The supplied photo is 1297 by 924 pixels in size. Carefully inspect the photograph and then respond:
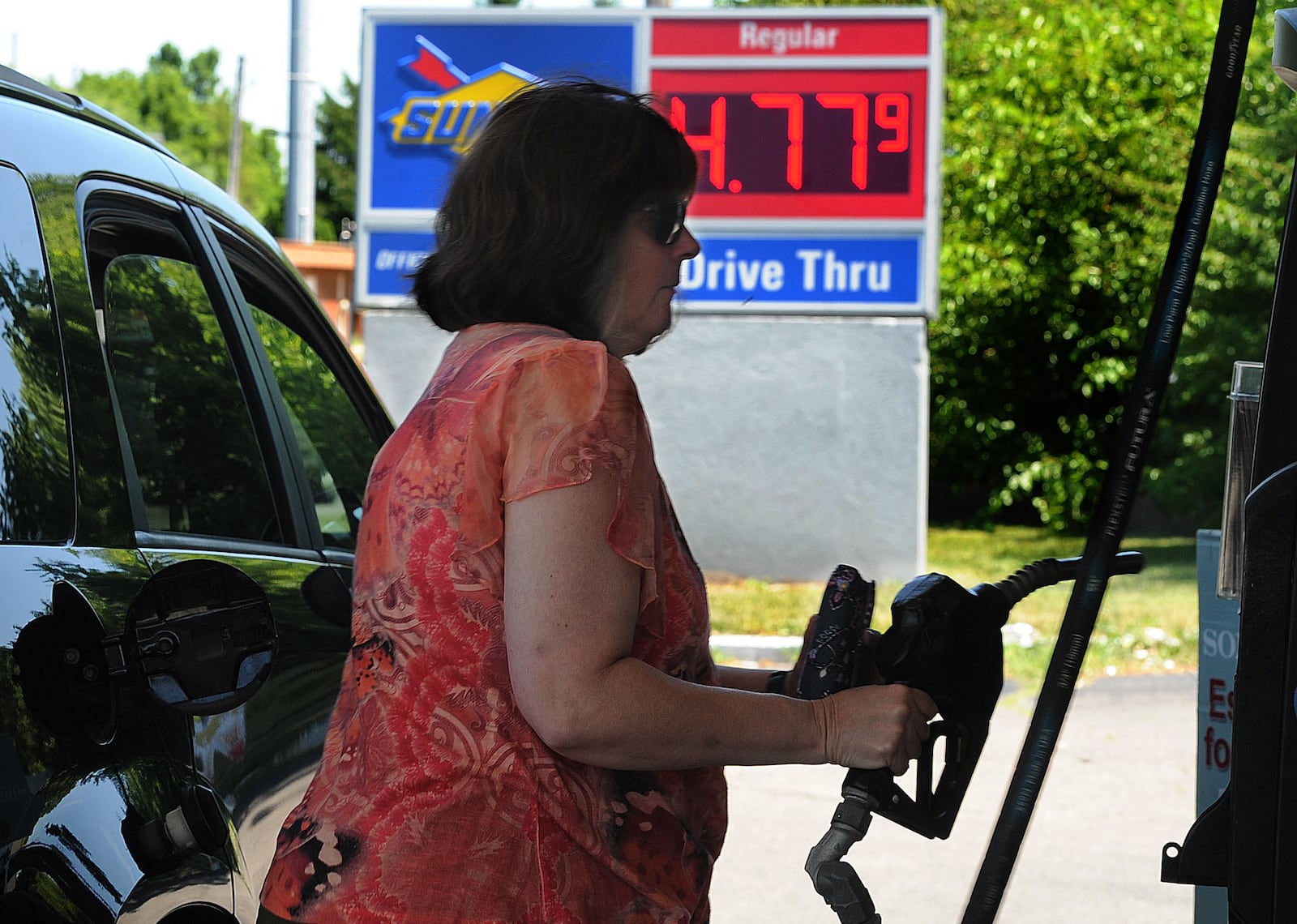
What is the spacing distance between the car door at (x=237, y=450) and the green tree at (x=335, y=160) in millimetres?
44552

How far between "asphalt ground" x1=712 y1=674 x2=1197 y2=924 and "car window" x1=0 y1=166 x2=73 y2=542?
323 cm

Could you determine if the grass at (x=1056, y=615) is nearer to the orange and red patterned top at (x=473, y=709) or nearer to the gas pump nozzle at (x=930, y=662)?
the gas pump nozzle at (x=930, y=662)

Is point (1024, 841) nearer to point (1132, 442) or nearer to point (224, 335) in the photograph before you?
point (224, 335)

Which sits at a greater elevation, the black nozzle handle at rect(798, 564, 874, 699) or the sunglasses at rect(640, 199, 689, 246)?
the sunglasses at rect(640, 199, 689, 246)

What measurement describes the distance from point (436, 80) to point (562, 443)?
33.2 ft

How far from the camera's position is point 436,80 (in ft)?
36.5

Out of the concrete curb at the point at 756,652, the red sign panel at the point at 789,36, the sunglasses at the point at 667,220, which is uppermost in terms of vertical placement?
the red sign panel at the point at 789,36

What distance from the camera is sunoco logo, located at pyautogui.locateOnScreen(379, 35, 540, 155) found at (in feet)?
36.4

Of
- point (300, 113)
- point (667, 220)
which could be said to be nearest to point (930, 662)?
point (667, 220)

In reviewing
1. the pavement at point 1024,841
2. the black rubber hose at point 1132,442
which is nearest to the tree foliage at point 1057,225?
the pavement at point 1024,841

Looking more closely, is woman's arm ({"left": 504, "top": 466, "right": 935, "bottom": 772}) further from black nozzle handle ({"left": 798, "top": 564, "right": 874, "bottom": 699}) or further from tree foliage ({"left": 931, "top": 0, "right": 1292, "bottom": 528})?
tree foliage ({"left": 931, "top": 0, "right": 1292, "bottom": 528})

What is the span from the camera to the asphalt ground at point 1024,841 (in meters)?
4.76

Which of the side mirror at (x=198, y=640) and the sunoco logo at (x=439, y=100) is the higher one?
the sunoco logo at (x=439, y=100)

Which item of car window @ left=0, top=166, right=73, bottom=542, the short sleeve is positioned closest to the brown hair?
the short sleeve
